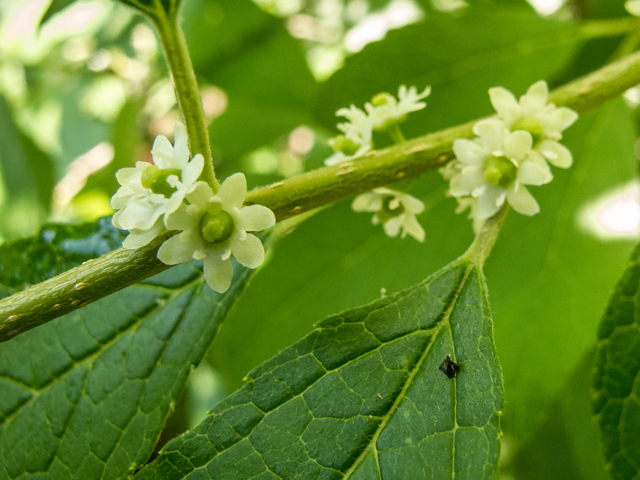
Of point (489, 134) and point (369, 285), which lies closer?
point (489, 134)

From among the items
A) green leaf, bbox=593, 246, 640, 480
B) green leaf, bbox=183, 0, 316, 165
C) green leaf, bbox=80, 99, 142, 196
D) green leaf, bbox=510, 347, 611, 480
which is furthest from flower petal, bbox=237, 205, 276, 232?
green leaf, bbox=80, 99, 142, 196

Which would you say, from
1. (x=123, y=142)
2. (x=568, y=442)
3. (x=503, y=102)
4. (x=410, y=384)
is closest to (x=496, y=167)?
(x=503, y=102)

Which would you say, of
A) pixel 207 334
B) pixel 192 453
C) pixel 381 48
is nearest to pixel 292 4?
pixel 381 48

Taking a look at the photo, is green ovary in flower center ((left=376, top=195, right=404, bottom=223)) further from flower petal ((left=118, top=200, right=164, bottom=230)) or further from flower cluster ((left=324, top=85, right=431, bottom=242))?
flower petal ((left=118, top=200, right=164, bottom=230))

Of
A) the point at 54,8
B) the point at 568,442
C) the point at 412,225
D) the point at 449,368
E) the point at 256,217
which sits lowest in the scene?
the point at 568,442

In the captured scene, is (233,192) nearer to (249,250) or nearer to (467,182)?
(249,250)

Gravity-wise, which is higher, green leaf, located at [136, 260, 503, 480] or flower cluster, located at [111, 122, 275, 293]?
flower cluster, located at [111, 122, 275, 293]

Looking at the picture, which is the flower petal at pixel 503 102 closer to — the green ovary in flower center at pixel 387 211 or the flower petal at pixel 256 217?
the green ovary in flower center at pixel 387 211

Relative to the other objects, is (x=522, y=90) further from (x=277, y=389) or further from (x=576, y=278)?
(x=277, y=389)
